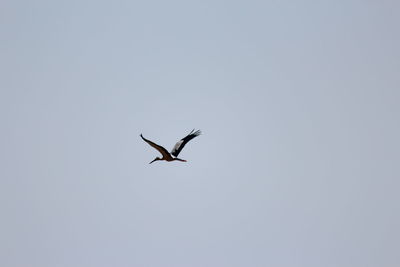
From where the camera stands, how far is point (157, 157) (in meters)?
55.9

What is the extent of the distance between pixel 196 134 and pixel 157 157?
386 centimetres

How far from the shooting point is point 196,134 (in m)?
56.3

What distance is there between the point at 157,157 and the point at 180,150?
206cm

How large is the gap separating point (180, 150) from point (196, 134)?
6.64 feet

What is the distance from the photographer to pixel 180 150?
55.6m
